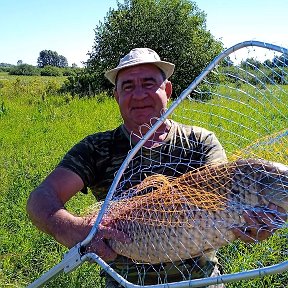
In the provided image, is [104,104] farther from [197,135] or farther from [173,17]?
[173,17]

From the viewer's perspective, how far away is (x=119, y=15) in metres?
27.8

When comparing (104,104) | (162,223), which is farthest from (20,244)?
(104,104)

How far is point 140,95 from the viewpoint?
2.29m

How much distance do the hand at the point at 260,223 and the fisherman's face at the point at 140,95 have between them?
2.51 ft

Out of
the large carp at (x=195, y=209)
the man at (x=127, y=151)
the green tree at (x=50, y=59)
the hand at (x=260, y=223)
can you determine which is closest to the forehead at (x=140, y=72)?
the man at (x=127, y=151)

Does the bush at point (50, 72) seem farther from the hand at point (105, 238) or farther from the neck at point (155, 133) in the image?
the hand at point (105, 238)

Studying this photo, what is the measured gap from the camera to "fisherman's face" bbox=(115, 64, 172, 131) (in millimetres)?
2312

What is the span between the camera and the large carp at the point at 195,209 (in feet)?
5.65

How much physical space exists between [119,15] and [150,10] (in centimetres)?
173

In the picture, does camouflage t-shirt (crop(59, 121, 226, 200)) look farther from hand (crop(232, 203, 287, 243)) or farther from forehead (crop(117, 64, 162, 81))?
hand (crop(232, 203, 287, 243))

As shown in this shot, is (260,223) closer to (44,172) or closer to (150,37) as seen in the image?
(44,172)

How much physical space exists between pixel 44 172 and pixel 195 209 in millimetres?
3949

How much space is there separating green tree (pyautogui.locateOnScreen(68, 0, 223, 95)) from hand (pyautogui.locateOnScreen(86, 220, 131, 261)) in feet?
77.5

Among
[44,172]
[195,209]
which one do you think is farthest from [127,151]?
[44,172]
